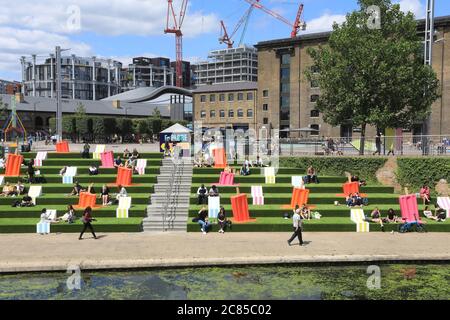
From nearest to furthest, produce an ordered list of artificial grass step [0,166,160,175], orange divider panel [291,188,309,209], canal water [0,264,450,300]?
canal water [0,264,450,300]
orange divider panel [291,188,309,209]
artificial grass step [0,166,160,175]

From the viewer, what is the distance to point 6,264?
680 inches

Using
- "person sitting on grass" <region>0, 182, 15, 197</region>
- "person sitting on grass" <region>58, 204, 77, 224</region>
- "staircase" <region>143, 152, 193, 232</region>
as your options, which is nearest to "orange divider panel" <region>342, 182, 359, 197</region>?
"staircase" <region>143, 152, 193, 232</region>

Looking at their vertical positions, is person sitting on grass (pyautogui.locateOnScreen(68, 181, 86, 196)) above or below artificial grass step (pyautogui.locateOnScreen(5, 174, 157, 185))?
below

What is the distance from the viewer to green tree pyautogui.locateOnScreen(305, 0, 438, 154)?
106 feet

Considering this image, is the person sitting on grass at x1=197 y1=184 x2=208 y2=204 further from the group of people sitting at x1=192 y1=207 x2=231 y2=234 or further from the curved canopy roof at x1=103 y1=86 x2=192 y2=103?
the curved canopy roof at x1=103 y1=86 x2=192 y2=103

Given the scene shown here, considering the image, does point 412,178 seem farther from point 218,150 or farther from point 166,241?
point 166,241

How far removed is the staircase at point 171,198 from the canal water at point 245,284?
6.76 m

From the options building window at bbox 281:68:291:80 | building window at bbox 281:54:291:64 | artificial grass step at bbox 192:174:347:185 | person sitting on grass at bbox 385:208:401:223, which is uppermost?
building window at bbox 281:54:291:64

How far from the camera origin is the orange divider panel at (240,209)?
24609 mm

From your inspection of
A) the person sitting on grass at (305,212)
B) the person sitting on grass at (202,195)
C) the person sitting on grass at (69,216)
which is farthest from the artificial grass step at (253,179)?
the person sitting on grass at (69,216)

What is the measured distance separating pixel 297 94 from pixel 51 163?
5527cm

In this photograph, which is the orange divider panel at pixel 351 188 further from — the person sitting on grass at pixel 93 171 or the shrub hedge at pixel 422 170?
the person sitting on grass at pixel 93 171

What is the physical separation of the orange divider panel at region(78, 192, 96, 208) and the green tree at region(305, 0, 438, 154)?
18430 millimetres

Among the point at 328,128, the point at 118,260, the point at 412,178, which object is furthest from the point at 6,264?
the point at 328,128
